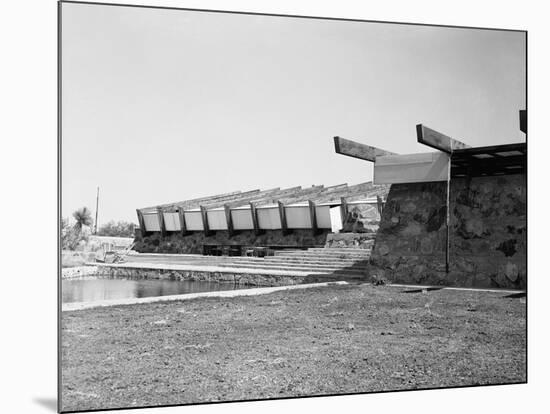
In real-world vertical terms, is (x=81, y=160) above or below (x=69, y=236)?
above

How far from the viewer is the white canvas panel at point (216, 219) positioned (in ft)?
24.7

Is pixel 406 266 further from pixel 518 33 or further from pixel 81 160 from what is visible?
pixel 81 160

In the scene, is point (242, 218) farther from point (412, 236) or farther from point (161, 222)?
point (412, 236)

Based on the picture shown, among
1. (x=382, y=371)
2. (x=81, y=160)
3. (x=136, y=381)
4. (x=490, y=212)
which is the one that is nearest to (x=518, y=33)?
(x=490, y=212)

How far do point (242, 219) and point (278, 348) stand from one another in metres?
1.84

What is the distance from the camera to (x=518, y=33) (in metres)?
7.95

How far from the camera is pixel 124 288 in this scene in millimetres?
8266

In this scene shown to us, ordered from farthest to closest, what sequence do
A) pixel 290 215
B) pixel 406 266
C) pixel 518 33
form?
pixel 406 266
pixel 290 215
pixel 518 33

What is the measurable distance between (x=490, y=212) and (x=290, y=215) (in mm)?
2747

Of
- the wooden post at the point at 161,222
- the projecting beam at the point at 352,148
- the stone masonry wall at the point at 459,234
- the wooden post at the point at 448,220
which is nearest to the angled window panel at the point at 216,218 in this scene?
the wooden post at the point at 161,222

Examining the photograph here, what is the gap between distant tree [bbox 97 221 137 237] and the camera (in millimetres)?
6375

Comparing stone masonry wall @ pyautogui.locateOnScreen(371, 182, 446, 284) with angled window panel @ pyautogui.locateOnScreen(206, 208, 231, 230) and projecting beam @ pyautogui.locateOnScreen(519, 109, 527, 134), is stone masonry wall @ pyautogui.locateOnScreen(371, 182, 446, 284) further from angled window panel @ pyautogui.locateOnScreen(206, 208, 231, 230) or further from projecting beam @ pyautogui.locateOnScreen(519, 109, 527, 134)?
angled window panel @ pyautogui.locateOnScreen(206, 208, 231, 230)

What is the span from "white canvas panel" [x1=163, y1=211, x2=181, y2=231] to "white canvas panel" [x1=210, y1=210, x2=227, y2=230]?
543mm

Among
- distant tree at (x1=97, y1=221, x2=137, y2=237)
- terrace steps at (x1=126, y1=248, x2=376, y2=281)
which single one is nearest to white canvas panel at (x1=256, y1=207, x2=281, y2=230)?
terrace steps at (x1=126, y1=248, x2=376, y2=281)
